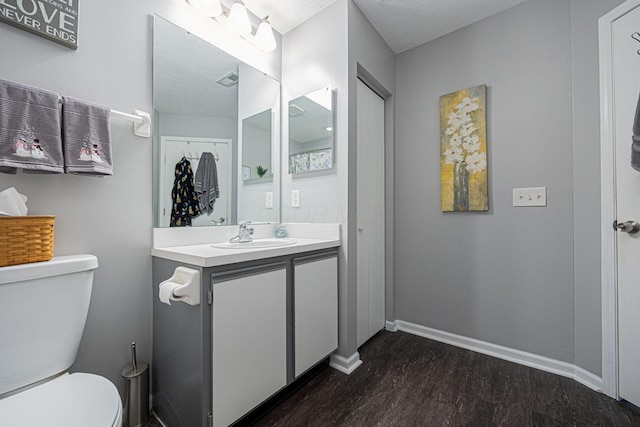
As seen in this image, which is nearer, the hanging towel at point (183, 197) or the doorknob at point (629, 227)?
the doorknob at point (629, 227)

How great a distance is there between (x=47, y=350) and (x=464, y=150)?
2443mm

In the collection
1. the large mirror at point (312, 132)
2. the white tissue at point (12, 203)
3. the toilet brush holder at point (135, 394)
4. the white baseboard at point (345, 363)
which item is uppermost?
the large mirror at point (312, 132)

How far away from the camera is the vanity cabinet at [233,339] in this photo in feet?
3.47

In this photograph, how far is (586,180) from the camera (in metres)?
1.54

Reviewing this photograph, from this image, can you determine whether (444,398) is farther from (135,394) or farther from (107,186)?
(107,186)

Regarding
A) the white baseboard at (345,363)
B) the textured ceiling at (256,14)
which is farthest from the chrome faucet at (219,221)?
the white baseboard at (345,363)

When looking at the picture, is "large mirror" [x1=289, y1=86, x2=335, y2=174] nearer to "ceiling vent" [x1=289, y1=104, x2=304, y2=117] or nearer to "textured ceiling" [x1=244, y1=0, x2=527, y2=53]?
"ceiling vent" [x1=289, y1=104, x2=304, y2=117]

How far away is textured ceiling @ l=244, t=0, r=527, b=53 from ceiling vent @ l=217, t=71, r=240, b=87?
48 centimetres

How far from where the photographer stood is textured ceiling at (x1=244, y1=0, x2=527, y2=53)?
1.79m

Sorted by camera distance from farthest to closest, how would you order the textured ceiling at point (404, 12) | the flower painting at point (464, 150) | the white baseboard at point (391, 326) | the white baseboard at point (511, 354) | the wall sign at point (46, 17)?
the white baseboard at point (391, 326) → the flower painting at point (464, 150) → the textured ceiling at point (404, 12) → the white baseboard at point (511, 354) → the wall sign at point (46, 17)

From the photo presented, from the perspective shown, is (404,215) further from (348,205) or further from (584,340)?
(584,340)

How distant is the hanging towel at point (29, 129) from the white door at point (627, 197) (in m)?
2.54

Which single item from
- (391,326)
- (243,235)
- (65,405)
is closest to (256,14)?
(243,235)

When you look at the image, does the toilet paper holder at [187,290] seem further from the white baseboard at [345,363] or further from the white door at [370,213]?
the white door at [370,213]
